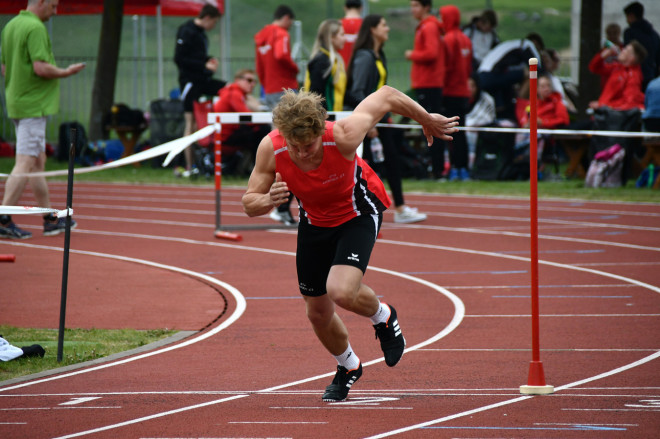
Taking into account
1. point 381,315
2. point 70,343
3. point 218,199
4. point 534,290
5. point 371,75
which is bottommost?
point 70,343

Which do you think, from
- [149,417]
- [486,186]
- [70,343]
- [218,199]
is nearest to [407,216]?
[218,199]

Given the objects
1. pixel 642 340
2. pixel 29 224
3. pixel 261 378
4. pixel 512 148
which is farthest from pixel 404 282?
pixel 512 148

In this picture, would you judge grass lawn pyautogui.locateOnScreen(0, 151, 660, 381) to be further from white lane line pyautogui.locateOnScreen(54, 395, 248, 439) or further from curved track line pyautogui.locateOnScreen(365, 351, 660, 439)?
curved track line pyautogui.locateOnScreen(365, 351, 660, 439)

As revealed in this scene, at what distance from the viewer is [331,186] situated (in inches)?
220

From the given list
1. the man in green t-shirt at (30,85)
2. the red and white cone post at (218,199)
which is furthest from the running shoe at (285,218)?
the man in green t-shirt at (30,85)

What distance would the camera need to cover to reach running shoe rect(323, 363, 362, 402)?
5594mm

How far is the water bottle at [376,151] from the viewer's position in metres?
11.9

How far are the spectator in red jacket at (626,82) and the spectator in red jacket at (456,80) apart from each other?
2120mm

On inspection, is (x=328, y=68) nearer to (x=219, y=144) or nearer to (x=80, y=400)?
(x=219, y=144)

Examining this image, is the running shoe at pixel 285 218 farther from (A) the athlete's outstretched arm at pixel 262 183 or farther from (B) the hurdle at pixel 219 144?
(A) the athlete's outstretched arm at pixel 262 183

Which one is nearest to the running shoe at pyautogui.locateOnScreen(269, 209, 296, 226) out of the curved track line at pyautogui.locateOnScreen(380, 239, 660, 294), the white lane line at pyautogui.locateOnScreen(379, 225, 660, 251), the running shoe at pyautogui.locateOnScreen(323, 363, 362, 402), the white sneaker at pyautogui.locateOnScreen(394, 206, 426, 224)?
the white sneaker at pyautogui.locateOnScreen(394, 206, 426, 224)

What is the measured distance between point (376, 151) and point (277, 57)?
5.47m

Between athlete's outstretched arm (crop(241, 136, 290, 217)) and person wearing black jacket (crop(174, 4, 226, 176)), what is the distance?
41.5 feet

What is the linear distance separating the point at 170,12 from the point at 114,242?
48.3 feet
